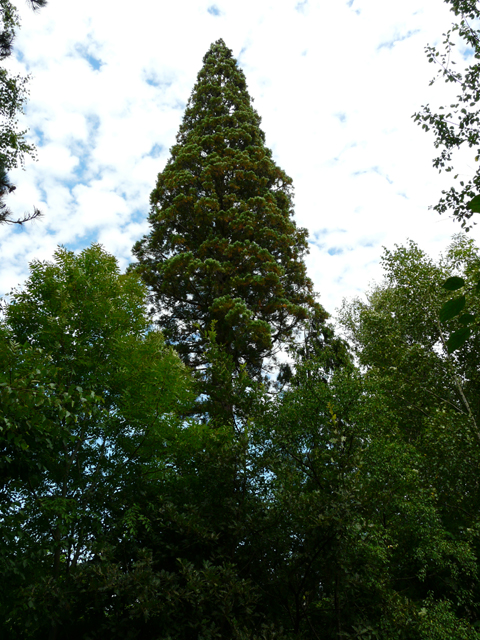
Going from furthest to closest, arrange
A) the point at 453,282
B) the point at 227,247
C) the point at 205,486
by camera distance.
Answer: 1. the point at 227,247
2. the point at 205,486
3. the point at 453,282

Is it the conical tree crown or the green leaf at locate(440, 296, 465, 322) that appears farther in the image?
the conical tree crown

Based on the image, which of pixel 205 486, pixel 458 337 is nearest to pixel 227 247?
pixel 205 486

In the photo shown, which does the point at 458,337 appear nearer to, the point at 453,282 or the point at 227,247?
the point at 453,282

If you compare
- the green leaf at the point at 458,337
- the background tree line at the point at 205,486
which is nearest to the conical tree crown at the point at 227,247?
the background tree line at the point at 205,486

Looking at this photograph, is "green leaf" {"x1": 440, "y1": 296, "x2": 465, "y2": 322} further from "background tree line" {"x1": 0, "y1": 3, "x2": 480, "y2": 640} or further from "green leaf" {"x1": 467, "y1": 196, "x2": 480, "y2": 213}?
"green leaf" {"x1": 467, "y1": 196, "x2": 480, "y2": 213}

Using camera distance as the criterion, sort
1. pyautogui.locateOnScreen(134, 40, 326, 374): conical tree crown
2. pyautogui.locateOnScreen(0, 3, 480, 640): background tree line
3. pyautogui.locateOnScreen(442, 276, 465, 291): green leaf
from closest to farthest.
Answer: pyautogui.locateOnScreen(442, 276, 465, 291): green leaf, pyautogui.locateOnScreen(0, 3, 480, 640): background tree line, pyautogui.locateOnScreen(134, 40, 326, 374): conical tree crown

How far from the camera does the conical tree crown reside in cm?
1105

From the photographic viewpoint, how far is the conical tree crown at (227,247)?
1105cm

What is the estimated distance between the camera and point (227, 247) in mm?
11609

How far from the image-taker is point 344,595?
4.12 m

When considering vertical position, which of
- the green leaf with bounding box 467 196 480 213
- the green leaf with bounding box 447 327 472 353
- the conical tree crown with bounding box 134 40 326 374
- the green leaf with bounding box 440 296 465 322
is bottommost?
the green leaf with bounding box 447 327 472 353

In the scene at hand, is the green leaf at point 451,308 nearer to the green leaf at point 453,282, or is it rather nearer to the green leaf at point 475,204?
the green leaf at point 453,282

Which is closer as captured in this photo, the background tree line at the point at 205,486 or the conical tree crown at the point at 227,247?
the background tree line at the point at 205,486

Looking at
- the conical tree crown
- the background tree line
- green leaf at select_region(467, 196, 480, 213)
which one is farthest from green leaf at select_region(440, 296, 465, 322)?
the conical tree crown
